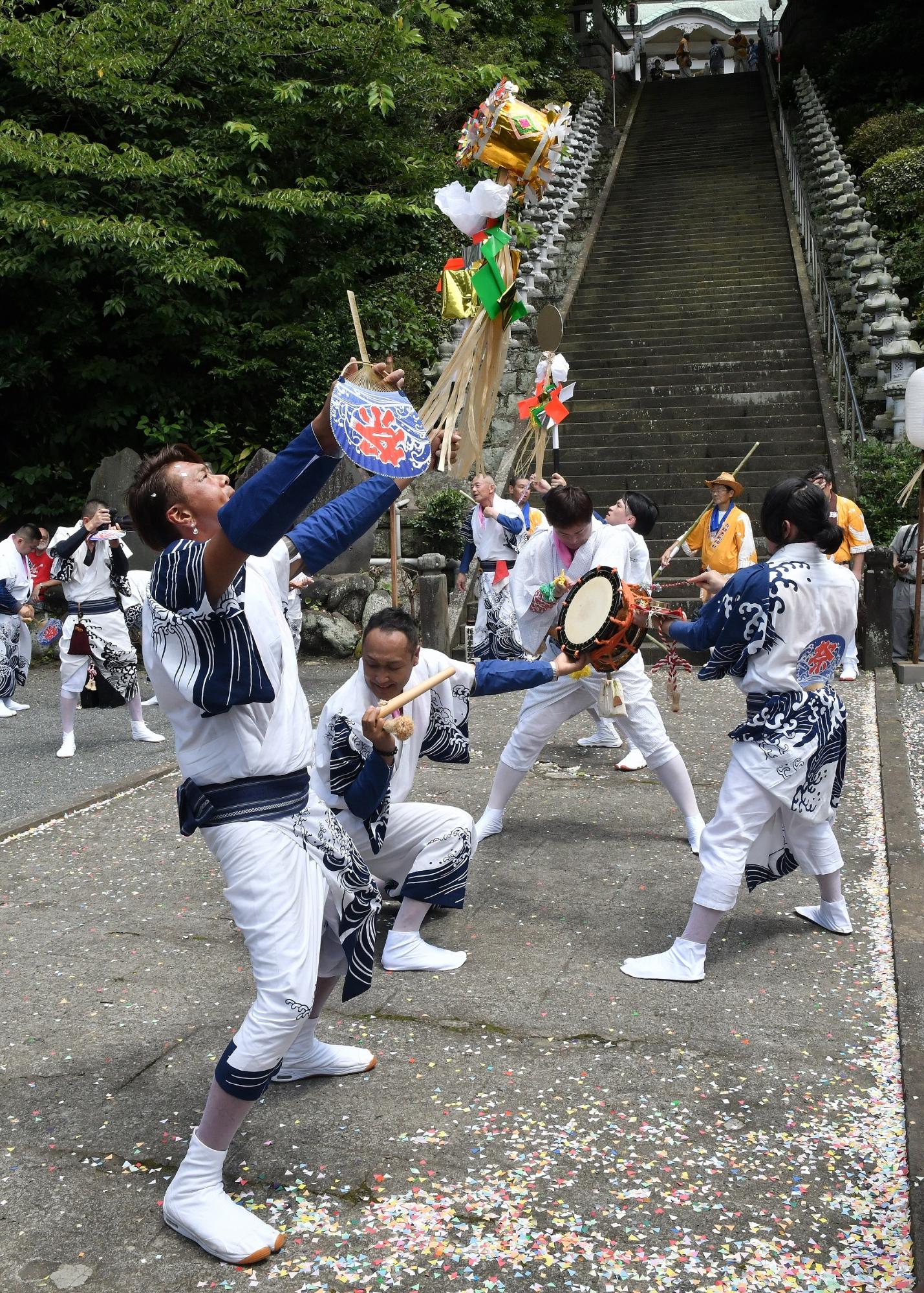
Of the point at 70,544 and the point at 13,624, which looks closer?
the point at 70,544

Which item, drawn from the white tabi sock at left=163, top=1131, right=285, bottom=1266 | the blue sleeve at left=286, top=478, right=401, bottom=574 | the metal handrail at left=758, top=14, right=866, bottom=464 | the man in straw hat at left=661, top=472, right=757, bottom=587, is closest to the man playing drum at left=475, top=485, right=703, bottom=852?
the blue sleeve at left=286, top=478, right=401, bottom=574

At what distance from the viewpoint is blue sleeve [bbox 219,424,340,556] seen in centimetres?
226

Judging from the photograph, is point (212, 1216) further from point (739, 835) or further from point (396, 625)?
point (739, 835)

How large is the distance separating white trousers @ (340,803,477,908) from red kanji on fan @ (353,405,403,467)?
1.79 meters

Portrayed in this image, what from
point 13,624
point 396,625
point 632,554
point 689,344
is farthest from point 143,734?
point 689,344

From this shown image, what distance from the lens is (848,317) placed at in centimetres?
1598

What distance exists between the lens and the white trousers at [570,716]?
5.60 m

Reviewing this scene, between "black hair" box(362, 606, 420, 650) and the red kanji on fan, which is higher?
the red kanji on fan

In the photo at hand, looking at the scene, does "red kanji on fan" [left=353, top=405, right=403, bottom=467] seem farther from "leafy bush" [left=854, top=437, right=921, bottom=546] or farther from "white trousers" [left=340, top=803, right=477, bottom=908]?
"leafy bush" [left=854, top=437, right=921, bottom=546]

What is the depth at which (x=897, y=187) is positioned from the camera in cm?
1877

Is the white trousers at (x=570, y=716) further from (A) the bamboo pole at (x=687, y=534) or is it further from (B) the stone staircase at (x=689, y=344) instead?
(B) the stone staircase at (x=689, y=344)

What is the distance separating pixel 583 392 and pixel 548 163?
428 inches

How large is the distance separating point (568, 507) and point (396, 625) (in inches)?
83.9

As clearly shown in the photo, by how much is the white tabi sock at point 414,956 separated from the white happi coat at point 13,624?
19.7ft
